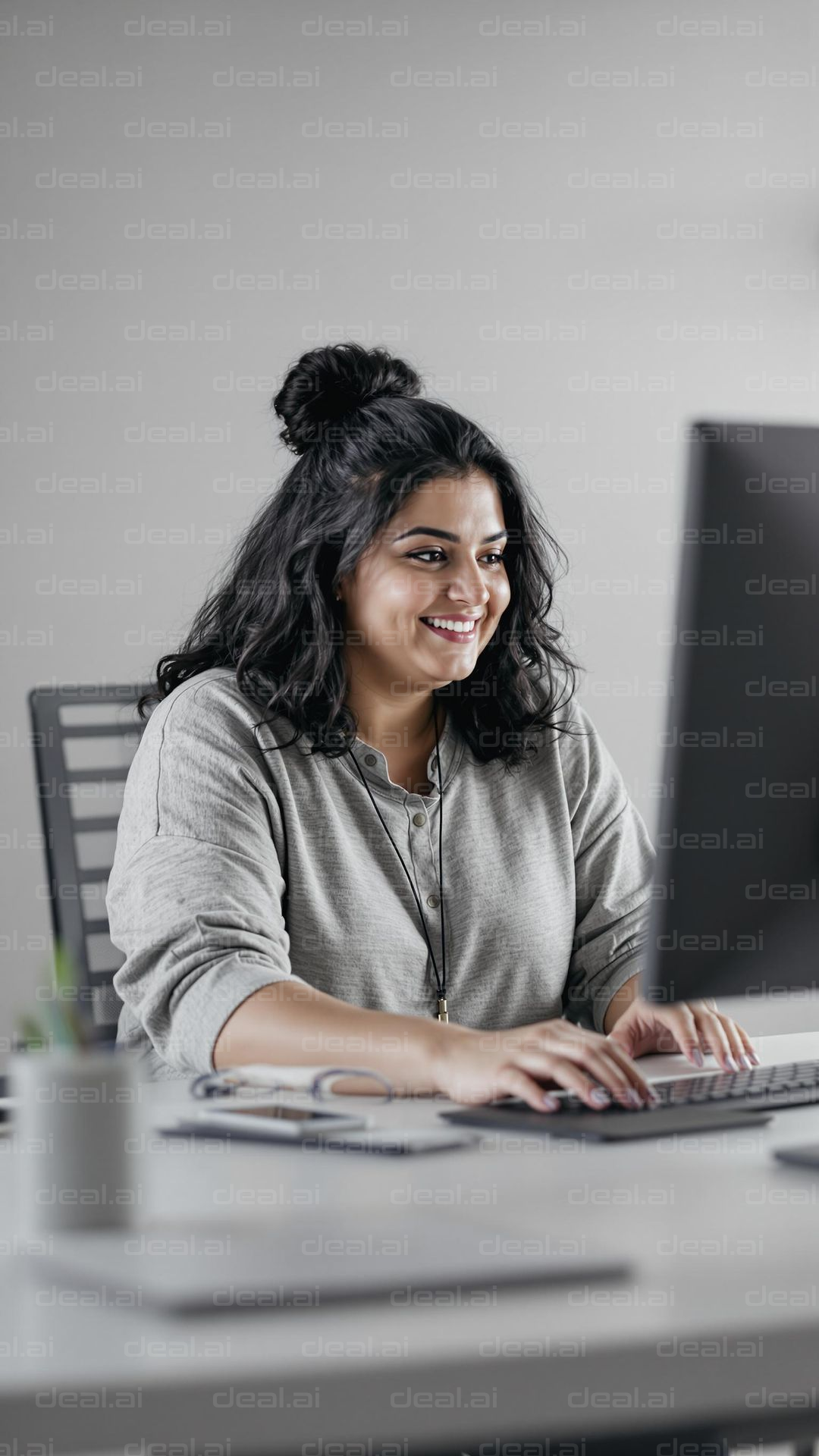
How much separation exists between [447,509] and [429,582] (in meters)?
0.09

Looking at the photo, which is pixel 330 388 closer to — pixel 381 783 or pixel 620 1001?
pixel 381 783

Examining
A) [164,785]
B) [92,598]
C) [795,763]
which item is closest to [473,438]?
[164,785]

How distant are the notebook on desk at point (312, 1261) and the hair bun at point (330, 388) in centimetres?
127

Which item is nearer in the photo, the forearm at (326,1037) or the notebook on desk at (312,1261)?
the notebook on desk at (312,1261)

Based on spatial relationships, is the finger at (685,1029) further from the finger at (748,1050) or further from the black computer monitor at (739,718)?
the black computer monitor at (739,718)

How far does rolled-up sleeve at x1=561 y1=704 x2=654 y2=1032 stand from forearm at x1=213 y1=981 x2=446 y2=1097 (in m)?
0.52

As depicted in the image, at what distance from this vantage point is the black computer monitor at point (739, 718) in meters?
0.88

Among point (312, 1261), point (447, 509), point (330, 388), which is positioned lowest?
point (312, 1261)

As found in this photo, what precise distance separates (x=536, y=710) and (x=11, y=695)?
53.6 inches

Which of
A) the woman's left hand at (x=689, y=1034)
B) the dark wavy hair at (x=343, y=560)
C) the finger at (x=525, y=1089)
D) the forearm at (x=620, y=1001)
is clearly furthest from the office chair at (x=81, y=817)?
the finger at (x=525, y=1089)

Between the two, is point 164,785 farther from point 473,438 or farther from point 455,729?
point 473,438

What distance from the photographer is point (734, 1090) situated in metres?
1.17

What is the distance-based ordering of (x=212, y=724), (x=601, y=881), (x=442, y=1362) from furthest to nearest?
(x=601, y=881) → (x=212, y=724) → (x=442, y=1362)

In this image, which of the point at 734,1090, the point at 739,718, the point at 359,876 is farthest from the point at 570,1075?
the point at 359,876
